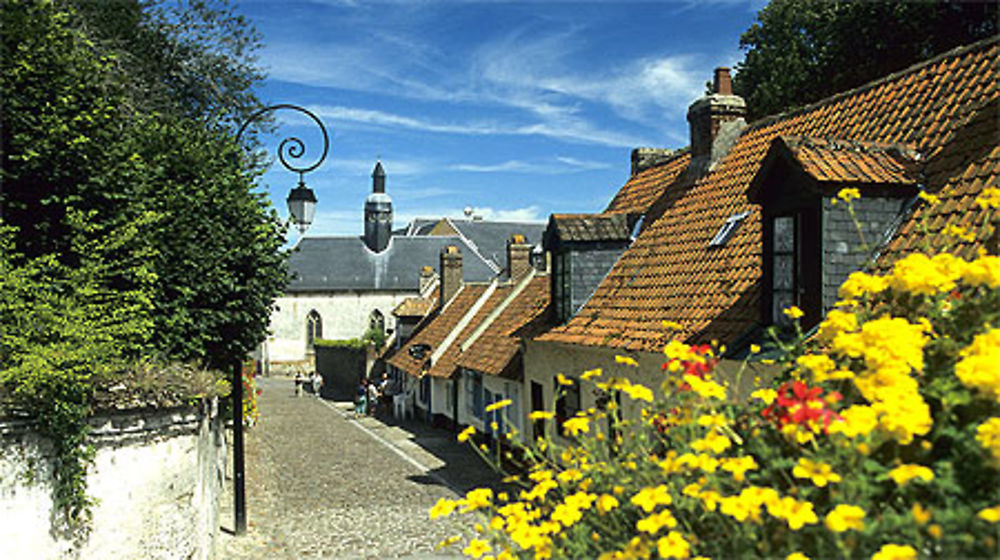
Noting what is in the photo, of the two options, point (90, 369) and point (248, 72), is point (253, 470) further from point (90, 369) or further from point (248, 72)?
point (90, 369)

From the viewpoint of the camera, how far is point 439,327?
29.3 meters

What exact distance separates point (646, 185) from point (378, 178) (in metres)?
54.0

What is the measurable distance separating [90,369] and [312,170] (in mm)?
5861

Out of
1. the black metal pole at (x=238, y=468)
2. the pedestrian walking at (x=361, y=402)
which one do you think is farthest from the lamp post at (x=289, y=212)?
the pedestrian walking at (x=361, y=402)

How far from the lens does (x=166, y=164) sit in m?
11.9

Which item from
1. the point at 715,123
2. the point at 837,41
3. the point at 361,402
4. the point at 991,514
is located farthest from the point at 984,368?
the point at 361,402

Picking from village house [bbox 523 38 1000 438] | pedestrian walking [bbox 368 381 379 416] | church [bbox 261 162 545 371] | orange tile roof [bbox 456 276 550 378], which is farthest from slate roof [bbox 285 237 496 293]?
village house [bbox 523 38 1000 438]

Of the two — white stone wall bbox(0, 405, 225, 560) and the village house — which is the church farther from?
white stone wall bbox(0, 405, 225, 560)

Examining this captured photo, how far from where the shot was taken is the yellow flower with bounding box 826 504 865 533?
2.69m

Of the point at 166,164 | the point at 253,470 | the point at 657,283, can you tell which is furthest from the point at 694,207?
the point at 253,470

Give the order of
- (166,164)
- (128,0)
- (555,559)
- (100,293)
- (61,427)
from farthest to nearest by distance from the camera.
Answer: (128,0) < (166,164) < (100,293) < (61,427) < (555,559)

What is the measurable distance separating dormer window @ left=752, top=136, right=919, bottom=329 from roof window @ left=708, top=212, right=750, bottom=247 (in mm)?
2215

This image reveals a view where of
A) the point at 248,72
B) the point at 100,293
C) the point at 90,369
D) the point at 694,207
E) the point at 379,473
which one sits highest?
the point at 248,72

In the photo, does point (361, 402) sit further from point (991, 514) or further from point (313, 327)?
point (991, 514)
